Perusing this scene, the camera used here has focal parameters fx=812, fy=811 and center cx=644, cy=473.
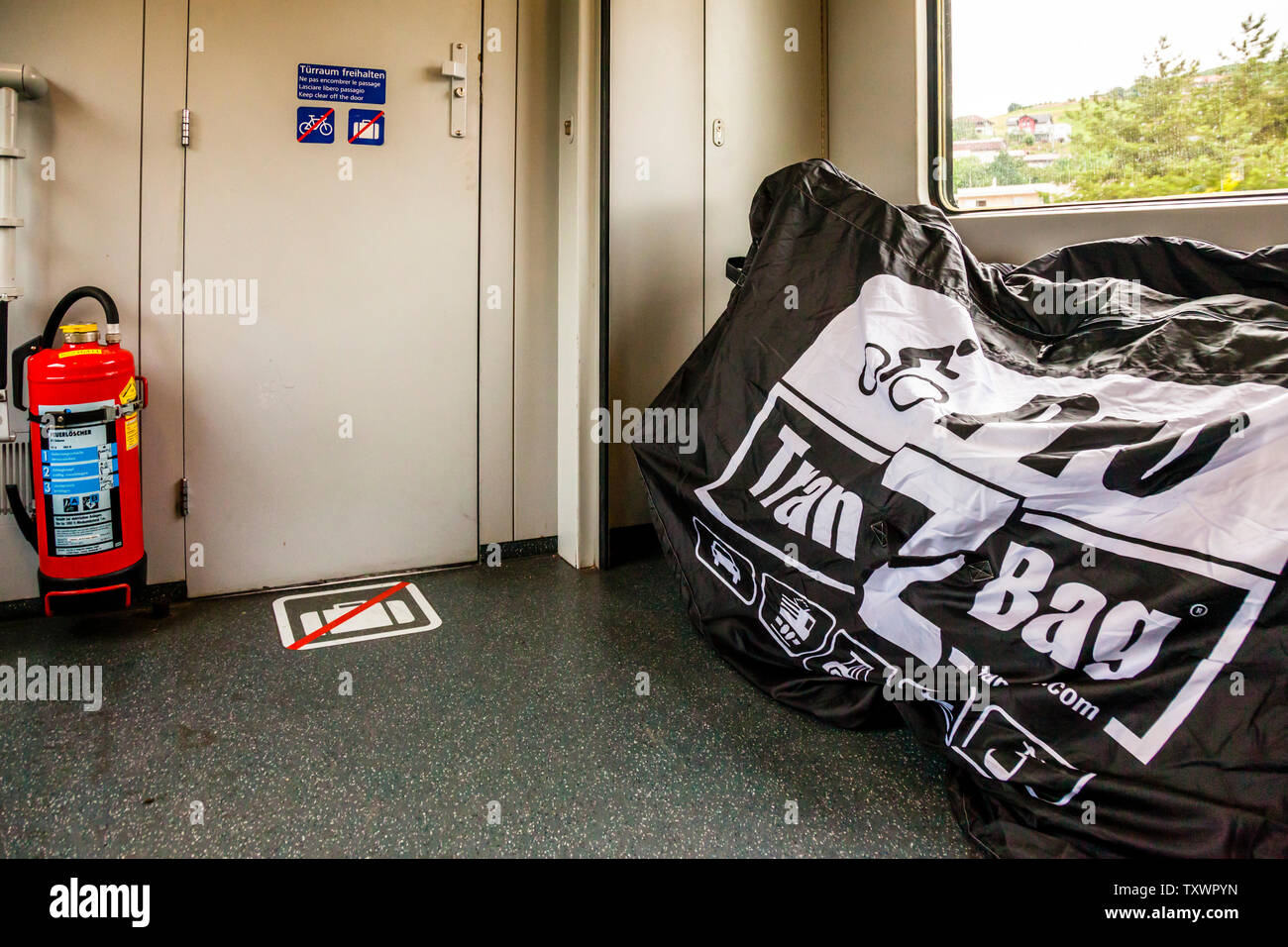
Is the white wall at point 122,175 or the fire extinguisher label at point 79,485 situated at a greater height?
the white wall at point 122,175

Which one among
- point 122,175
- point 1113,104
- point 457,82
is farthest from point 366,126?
point 1113,104

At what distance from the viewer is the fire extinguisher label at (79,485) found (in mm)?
2053

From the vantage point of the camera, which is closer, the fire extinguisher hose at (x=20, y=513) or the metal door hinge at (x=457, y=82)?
the fire extinguisher hose at (x=20, y=513)

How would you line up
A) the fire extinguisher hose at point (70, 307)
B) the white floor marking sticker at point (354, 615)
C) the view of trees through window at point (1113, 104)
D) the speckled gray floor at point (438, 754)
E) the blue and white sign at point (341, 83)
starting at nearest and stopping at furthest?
the speckled gray floor at point (438, 754)
the view of trees through window at point (1113, 104)
the fire extinguisher hose at point (70, 307)
the white floor marking sticker at point (354, 615)
the blue and white sign at point (341, 83)

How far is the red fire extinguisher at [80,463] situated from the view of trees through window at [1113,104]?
2624 millimetres

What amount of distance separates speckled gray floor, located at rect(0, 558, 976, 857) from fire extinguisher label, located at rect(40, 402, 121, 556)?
11.8 inches

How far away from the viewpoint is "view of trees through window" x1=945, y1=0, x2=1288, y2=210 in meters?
1.99

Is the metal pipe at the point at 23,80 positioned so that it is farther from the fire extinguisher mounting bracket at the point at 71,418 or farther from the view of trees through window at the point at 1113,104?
the view of trees through window at the point at 1113,104

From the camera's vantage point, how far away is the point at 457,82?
8.67 feet

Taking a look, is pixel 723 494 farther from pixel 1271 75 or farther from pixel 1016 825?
pixel 1271 75

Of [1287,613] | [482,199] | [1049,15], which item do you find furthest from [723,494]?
[1049,15]

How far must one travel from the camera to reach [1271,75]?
1951 millimetres

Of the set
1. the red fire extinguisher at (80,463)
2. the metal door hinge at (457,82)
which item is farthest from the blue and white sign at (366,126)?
the red fire extinguisher at (80,463)

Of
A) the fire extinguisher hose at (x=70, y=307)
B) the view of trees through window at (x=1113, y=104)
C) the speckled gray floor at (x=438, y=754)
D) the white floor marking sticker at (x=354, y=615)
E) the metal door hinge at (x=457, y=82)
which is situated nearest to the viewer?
the speckled gray floor at (x=438, y=754)
